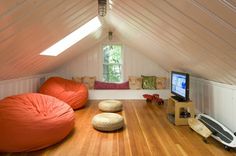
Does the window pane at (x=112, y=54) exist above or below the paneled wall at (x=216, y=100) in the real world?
above

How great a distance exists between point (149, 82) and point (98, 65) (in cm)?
179

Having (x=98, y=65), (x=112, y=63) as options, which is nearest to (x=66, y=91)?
(x=98, y=65)

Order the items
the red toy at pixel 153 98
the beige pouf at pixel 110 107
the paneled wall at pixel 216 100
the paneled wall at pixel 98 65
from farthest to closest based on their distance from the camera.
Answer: the paneled wall at pixel 98 65
the red toy at pixel 153 98
the beige pouf at pixel 110 107
the paneled wall at pixel 216 100

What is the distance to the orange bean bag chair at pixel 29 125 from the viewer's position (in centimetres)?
244

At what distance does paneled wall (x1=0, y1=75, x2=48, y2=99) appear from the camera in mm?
3615

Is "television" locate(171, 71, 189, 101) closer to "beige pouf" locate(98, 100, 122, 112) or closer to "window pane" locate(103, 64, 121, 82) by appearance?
"beige pouf" locate(98, 100, 122, 112)

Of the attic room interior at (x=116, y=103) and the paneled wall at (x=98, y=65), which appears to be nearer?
the attic room interior at (x=116, y=103)

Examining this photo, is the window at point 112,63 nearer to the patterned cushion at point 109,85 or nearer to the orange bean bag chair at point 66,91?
the patterned cushion at point 109,85

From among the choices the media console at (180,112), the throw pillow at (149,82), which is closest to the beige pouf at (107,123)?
the media console at (180,112)

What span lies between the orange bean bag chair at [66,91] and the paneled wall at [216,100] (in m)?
2.83

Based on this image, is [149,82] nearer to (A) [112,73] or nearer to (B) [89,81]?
(A) [112,73]

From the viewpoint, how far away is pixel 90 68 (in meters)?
6.59

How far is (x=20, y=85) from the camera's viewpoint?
4332 millimetres

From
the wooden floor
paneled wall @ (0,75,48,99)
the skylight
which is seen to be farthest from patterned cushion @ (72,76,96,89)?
the wooden floor
